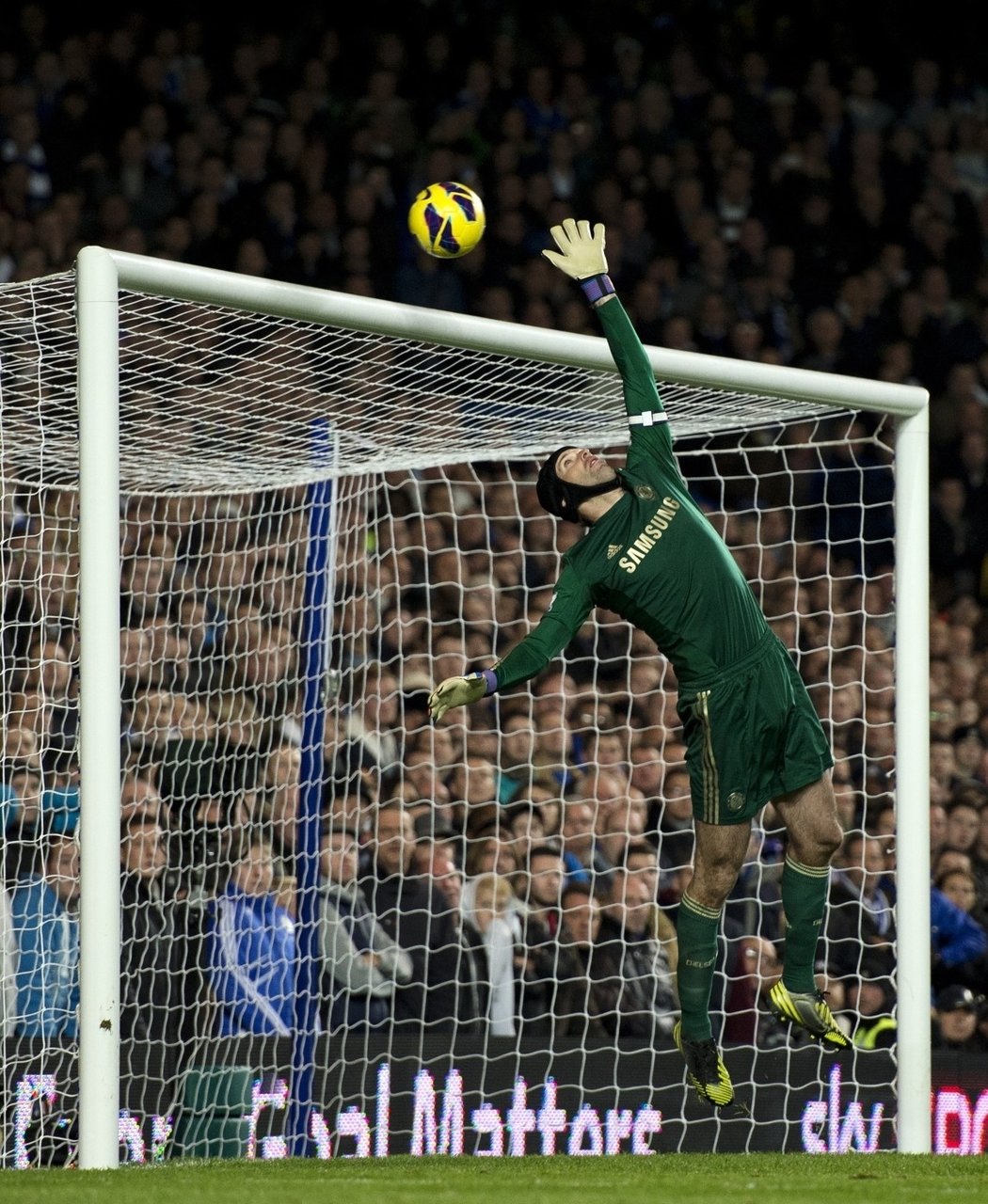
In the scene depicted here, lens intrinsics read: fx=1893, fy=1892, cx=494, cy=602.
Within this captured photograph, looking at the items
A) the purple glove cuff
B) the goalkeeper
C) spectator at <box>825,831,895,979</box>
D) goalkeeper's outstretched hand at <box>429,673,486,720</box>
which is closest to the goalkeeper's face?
the goalkeeper

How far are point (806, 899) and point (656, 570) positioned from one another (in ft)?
3.60

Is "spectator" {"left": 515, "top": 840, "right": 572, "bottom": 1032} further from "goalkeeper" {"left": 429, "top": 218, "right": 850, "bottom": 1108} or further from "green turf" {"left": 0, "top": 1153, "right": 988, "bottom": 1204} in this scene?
"green turf" {"left": 0, "top": 1153, "right": 988, "bottom": 1204}

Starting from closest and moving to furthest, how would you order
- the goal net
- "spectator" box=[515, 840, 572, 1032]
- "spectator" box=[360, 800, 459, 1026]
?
the goal net < "spectator" box=[360, 800, 459, 1026] < "spectator" box=[515, 840, 572, 1032]

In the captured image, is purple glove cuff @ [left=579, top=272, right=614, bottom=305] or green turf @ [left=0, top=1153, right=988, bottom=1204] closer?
green turf @ [left=0, top=1153, right=988, bottom=1204]

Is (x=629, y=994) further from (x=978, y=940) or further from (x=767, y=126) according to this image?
(x=767, y=126)

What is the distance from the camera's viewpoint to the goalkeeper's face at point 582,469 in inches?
218

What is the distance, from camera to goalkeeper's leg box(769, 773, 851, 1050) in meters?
5.54

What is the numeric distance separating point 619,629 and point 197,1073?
3.28 m

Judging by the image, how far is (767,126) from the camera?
12.4 meters

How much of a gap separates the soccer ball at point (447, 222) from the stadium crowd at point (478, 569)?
7.49ft

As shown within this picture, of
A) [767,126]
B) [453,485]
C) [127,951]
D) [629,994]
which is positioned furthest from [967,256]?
[127,951]

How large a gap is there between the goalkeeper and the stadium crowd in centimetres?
181

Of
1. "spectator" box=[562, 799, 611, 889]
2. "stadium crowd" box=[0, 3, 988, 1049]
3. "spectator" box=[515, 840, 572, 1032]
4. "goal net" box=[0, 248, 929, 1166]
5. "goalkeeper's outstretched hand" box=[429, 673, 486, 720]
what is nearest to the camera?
"goalkeeper's outstretched hand" box=[429, 673, 486, 720]

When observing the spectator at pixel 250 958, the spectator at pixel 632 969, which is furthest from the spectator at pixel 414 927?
the spectator at pixel 632 969
